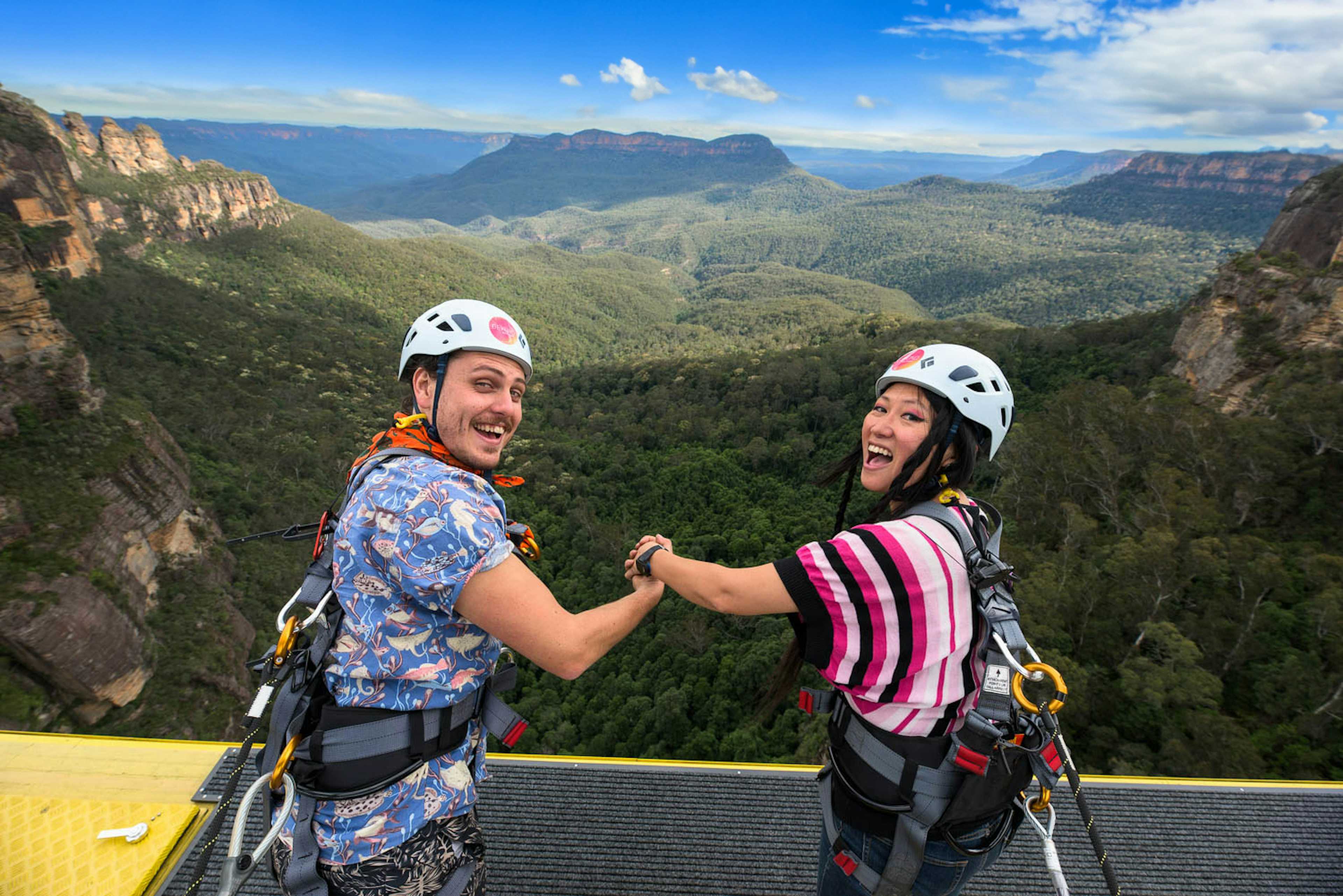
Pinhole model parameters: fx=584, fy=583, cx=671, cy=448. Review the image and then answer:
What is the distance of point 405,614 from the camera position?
5.74 ft

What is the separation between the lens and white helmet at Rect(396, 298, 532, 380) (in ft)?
6.88

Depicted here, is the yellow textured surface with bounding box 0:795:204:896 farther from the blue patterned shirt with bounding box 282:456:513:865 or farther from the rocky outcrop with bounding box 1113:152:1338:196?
the rocky outcrop with bounding box 1113:152:1338:196

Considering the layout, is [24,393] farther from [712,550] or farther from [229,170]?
[229,170]

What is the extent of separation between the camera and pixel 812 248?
196500 millimetres

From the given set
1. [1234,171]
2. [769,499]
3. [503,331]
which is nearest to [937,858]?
[503,331]

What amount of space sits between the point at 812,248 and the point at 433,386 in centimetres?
21121

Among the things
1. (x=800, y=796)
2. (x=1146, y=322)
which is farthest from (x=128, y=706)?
(x=1146, y=322)

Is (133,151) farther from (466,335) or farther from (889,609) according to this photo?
(889,609)

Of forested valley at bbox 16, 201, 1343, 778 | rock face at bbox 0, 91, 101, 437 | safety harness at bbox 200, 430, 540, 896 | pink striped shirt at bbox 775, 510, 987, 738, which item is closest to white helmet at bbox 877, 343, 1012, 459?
pink striped shirt at bbox 775, 510, 987, 738

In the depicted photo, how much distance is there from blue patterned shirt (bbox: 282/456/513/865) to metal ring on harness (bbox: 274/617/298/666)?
0.44 feet

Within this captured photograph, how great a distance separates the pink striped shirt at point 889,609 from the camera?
68.5 inches

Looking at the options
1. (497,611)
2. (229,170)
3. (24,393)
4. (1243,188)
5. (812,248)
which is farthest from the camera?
(812,248)

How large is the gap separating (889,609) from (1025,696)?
2.33ft

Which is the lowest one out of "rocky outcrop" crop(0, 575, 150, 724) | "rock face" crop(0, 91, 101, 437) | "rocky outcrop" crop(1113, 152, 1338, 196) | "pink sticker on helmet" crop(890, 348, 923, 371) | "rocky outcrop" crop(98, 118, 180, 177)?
"rocky outcrop" crop(0, 575, 150, 724)
